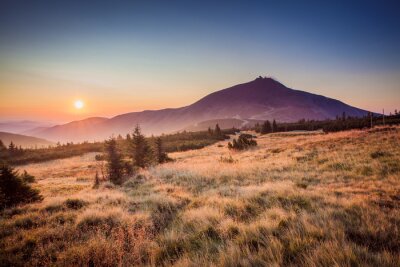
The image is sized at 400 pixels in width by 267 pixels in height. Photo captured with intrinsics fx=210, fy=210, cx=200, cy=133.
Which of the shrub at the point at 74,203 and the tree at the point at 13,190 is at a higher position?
the tree at the point at 13,190

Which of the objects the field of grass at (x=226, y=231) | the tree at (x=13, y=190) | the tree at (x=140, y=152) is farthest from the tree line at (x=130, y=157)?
the field of grass at (x=226, y=231)

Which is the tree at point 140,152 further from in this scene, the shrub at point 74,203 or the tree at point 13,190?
the shrub at point 74,203

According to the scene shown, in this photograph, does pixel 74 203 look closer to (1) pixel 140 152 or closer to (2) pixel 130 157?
(1) pixel 140 152

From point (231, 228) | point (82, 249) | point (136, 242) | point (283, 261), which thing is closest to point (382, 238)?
point (283, 261)

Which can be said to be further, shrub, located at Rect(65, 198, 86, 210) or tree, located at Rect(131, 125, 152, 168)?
tree, located at Rect(131, 125, 152, 168)

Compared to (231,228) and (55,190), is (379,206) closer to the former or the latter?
(231,228)

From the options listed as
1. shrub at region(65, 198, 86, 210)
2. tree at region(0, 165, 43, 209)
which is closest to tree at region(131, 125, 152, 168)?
tree at region(0, 165, 43, 209)

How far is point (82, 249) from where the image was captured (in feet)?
13.2

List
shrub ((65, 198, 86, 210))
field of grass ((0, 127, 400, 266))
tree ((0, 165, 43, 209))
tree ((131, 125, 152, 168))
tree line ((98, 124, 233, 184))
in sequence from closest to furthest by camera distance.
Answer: field of grass ((0, 127, 400, 266))
shrub ((65, 198, 86, 210))
tree ((0, 165, 43, 209))
tree line ((98, 124, 233, 184))
tree ((131, 125, 152, 168))

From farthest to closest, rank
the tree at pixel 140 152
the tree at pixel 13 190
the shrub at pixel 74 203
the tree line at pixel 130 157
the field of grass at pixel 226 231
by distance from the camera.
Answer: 1. the tree at pixel 140 152
2. the tree line at pixel 130 157
3. the tree at pixel 13 190
4. the shrub at pixel 74 203
5. the field of grass at pixel 226 231

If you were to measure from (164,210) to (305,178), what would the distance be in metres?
6.61

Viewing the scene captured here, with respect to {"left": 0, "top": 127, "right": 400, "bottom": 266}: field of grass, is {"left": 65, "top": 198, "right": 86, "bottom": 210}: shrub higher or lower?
lower

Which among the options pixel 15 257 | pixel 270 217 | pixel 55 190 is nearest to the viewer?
pixel 15 257

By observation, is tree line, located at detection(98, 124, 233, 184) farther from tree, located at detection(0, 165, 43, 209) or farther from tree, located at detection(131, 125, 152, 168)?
tree, located at detection(0, 165, 43, 209)
